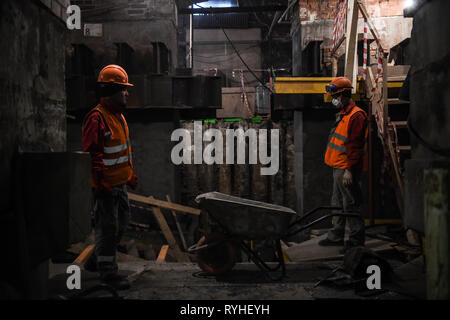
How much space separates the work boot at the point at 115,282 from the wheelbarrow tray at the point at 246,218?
1.18 m

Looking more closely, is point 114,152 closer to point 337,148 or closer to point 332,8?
point 337,148

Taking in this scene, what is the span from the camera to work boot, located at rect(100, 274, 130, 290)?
13.1 ft

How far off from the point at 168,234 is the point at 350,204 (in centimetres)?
444

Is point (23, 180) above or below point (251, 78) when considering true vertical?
below

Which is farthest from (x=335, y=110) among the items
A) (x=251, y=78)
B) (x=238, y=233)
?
(x=251, y=78)

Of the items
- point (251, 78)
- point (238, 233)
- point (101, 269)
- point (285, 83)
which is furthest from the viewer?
point (251, 78)

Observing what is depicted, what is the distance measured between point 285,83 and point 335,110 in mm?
1403

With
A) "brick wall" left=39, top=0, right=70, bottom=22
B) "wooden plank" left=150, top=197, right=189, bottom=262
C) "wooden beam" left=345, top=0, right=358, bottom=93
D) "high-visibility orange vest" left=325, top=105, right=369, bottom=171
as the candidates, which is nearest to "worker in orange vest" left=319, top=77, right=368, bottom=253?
"high-visibility orange vest" left=325, top=105, right=369, bottom=171

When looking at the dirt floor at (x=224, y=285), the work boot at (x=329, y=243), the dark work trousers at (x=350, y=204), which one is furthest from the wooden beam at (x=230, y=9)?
the dirt floor at (x=224, y=285)

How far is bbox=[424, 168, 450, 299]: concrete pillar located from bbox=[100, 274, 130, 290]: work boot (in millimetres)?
2893

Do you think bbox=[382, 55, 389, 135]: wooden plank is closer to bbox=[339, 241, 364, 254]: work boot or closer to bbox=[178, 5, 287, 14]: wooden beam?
bbox=[339, 241, 364, 254]: work boot

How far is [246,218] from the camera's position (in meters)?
4.24

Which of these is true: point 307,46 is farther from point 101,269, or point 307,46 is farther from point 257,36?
point 257,36

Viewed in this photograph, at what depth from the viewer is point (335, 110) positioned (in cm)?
883
